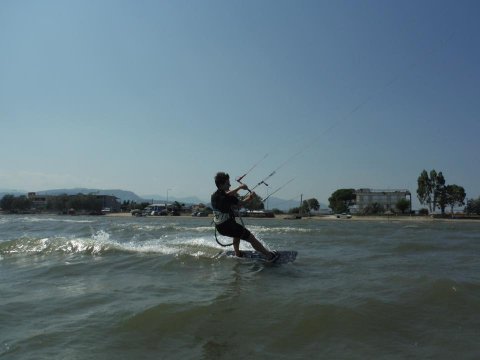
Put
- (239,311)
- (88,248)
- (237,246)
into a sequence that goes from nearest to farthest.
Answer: (239,311) → (237,246) → (88,248)

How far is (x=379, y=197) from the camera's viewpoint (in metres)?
146

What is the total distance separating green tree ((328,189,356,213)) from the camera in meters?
145

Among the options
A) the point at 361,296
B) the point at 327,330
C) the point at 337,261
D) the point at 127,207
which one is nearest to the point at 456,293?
the point at 361,296

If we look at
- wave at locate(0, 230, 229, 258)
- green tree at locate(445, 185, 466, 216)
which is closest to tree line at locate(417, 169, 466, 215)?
green tree at locate(445, 185, 466, 216)

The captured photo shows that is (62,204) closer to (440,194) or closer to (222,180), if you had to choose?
(440,194)

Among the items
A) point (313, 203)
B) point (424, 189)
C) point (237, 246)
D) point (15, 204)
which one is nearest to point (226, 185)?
point (237, 246)

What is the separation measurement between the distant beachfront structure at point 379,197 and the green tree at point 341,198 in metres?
2.04

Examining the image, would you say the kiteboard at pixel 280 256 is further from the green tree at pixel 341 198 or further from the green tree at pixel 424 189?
the green tree at pixel 341 198

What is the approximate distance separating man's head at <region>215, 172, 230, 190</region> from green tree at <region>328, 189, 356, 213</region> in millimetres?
135980

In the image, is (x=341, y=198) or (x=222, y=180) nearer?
(x=222, y=180)

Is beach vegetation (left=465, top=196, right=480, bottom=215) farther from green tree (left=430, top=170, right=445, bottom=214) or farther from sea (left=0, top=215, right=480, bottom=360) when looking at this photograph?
sea (left=0, top=215, right=480, bottom=360)

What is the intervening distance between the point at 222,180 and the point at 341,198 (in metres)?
141

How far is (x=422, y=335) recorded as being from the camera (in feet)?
15.2

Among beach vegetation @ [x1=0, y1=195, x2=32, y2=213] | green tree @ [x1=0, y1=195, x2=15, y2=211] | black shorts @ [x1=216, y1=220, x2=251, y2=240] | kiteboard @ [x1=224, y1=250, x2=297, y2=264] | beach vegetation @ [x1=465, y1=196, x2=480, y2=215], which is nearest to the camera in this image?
kiteboard @ [x1=224, y1=250, x2=297, y2=264]
